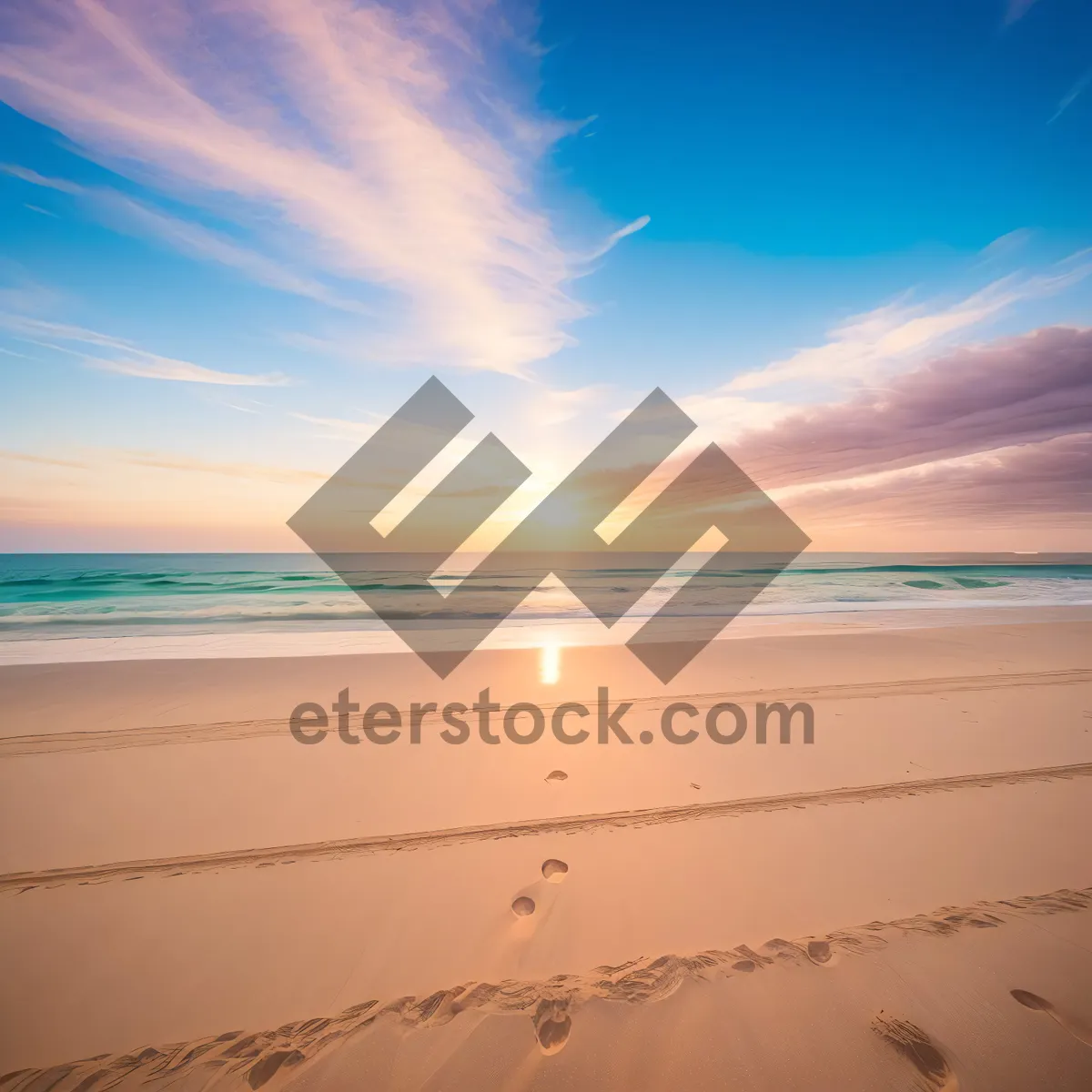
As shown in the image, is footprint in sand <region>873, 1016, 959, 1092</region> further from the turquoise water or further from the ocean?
the turquoise water

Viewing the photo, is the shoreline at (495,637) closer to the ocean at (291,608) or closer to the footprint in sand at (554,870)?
the ocean at (291,608)

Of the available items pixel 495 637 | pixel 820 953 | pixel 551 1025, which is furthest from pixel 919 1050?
pixel 495 637

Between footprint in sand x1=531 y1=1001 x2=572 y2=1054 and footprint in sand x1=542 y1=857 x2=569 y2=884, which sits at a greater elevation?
footprint in sand x1=542 y1=857 x2=569 y2=884

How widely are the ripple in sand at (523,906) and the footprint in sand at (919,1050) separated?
188 centimetres

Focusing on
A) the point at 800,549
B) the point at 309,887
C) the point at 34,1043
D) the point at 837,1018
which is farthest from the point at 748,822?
the point at 800,549

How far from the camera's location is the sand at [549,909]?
229 cm

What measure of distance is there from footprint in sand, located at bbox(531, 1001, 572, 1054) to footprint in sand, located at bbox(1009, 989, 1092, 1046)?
2.28 metres

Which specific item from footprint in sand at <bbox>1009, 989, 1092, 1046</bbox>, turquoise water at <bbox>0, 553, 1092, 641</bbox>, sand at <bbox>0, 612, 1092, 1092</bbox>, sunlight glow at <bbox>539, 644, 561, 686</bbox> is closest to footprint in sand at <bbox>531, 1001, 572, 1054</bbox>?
sand at <bbox>0, 612, 1092, 1092</bbox>

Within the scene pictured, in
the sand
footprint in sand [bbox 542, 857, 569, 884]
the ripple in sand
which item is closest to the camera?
the sand

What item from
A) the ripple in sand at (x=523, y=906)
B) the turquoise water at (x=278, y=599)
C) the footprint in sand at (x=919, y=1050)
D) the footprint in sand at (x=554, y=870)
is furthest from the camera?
the turquoise water at (x=278, y=599)

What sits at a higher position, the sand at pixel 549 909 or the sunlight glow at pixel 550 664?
the sunlight glow at pixel 550 664

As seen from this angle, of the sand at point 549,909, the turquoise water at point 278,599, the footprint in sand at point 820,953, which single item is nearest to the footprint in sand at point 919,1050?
the sand at point 549,909

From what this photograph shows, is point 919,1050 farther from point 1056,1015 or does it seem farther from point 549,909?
point 549,909

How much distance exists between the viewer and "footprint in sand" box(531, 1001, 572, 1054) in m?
2.31
